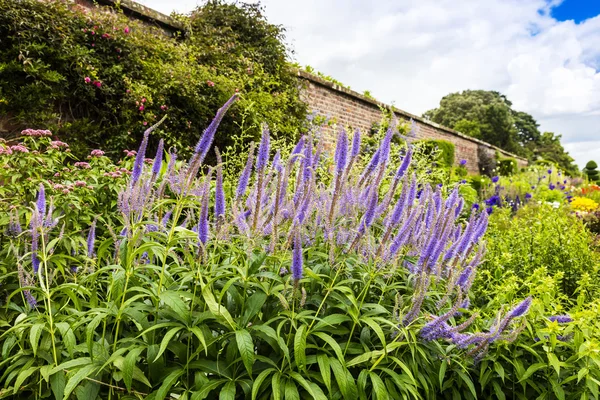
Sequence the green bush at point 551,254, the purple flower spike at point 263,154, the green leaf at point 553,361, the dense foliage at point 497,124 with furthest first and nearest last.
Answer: the dense foliage at point 497,124 → the green bush at point 551,254 → the green leaf at point 553,361 → the purple flower spike at point 263,154

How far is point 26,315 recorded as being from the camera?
1.96 meters

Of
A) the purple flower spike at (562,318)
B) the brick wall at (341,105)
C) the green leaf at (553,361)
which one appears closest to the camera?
the green leaf at (553,361)

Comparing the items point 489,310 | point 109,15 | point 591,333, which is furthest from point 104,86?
point 591,333

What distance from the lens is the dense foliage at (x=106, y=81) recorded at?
5.47m

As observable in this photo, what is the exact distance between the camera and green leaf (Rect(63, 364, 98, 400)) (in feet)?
4.77

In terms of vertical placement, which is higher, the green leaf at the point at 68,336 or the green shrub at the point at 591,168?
the green shrub at the point at 591,168

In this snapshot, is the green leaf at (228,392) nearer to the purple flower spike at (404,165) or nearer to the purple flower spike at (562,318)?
the purple flower spike at (404,165)

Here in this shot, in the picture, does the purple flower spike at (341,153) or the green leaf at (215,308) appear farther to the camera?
the purple flower spike at (341,153)

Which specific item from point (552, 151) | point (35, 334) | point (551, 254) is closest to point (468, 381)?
point (35, 334)

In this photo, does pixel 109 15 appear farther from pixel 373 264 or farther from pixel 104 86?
pixel 373 264

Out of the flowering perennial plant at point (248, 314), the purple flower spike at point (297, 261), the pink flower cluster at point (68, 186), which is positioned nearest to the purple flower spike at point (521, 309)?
the flowering perennial plant at point (248, 314)

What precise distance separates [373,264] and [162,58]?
21.3 feet

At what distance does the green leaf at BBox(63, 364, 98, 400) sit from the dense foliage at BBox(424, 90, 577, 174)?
4100cm

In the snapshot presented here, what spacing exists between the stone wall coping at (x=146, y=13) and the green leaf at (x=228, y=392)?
7.28 metres
